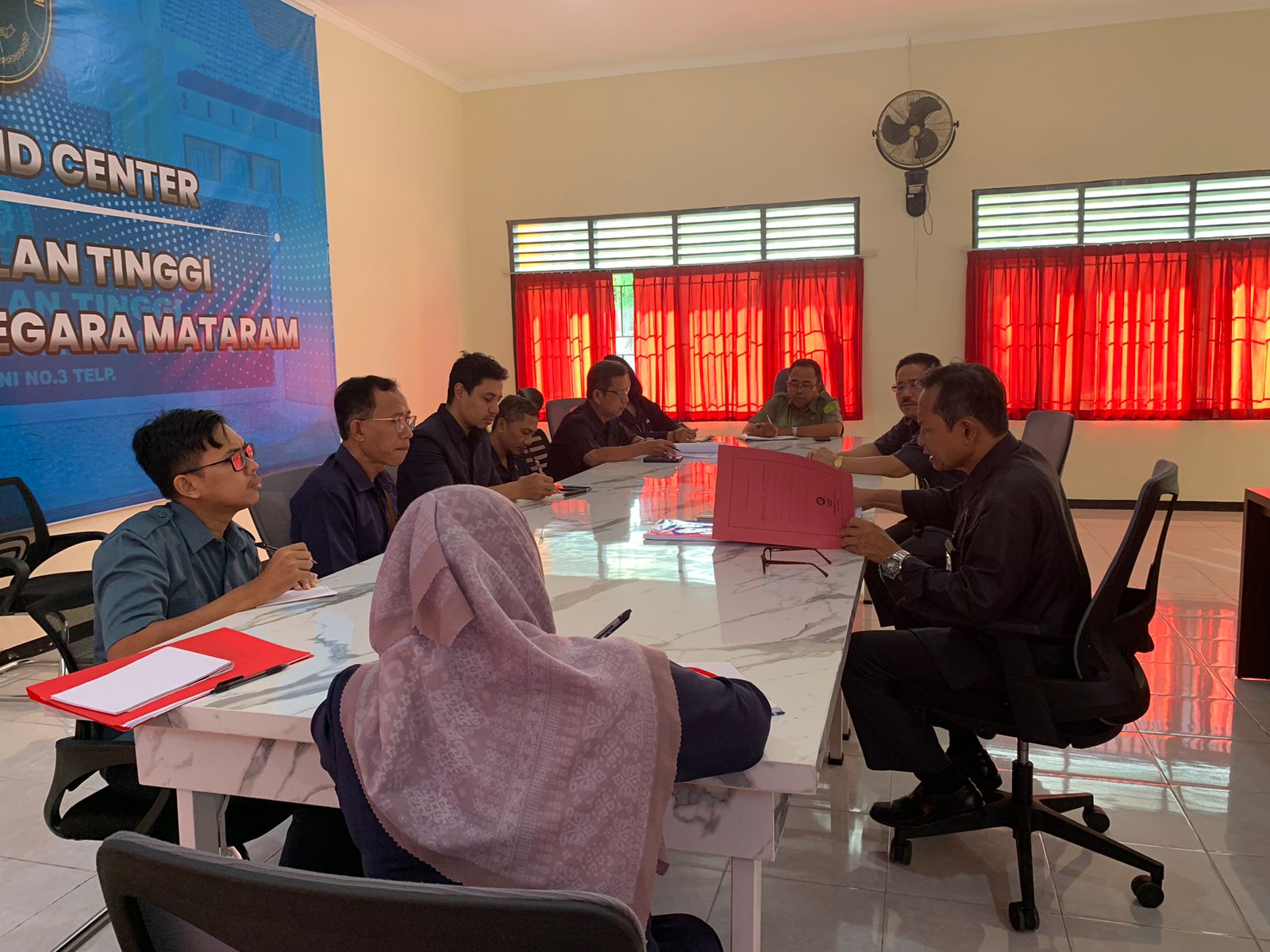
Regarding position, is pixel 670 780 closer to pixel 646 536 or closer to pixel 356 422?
pixel 646 536

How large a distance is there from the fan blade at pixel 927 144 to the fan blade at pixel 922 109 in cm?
8

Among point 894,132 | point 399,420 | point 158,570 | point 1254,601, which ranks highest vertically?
point 894,132

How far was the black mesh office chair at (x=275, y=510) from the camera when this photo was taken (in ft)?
7.78

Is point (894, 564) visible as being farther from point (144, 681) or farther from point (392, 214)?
point (392, 214)

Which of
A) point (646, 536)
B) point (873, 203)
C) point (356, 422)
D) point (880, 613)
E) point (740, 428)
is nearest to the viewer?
point (646, 536)

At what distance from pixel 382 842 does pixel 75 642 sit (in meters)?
1.60

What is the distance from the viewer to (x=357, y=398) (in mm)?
2578

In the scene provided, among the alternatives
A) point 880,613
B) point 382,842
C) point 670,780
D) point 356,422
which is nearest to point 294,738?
point 382,842

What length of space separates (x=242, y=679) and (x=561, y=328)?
6025 mm

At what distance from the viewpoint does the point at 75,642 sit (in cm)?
213

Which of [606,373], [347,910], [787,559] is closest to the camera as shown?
[347,910]

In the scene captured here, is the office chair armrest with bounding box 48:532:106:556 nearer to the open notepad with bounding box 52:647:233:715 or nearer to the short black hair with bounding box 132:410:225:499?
the short black hair with bounding box 132:410:225:499

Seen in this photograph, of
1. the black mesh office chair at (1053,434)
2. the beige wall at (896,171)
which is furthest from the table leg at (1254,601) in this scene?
the beige wall at (896,171)

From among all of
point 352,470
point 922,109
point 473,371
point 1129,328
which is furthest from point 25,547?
point 1129,328
